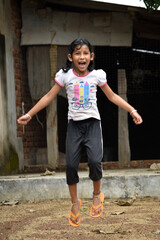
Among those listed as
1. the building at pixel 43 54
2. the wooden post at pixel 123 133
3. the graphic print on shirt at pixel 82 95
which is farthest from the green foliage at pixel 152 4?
the graphic print on shirt at pixel 82 95

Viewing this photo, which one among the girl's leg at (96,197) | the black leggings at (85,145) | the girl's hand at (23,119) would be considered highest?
the girl's hand at (23,119)

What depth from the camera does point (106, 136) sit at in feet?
38.0

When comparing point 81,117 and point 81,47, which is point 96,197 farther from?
point 81,47

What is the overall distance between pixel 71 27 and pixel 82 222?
4.65 meters

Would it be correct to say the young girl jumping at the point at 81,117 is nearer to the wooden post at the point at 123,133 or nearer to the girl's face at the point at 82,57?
the girl's face at the point at 82,57

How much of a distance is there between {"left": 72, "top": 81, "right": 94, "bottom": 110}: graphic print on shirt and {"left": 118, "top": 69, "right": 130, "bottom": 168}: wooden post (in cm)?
436

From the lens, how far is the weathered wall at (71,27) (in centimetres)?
871

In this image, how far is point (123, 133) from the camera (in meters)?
8.65

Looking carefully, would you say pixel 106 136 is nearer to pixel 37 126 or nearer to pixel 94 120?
pixel 37 126

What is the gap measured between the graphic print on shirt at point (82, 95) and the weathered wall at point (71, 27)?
14.9 ft

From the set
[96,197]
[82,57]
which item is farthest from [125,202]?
[82,57]

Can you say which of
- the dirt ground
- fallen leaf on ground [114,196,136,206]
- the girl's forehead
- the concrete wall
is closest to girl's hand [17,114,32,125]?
the girl's forehead

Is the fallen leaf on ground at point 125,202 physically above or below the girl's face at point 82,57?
below

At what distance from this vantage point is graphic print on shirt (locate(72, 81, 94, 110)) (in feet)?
14.2
